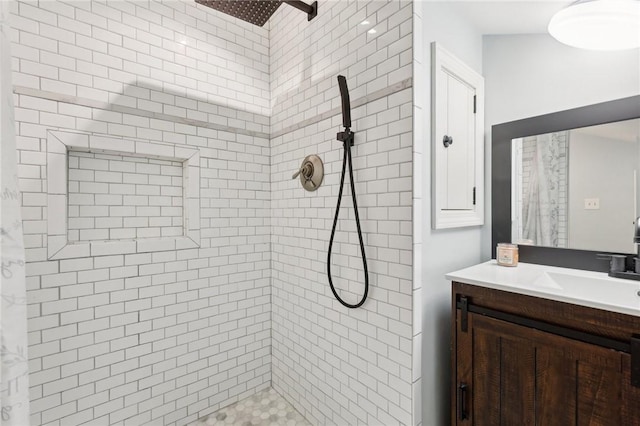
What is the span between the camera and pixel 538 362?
1.17 meters

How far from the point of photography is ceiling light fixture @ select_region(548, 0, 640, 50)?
4.26 ft

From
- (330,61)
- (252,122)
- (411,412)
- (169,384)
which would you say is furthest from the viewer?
(252,122)

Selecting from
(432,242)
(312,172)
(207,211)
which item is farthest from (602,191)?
(207,211)

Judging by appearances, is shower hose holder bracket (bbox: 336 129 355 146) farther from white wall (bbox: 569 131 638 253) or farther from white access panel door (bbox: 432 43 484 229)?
white wall (bbox: 569 131 638 253)

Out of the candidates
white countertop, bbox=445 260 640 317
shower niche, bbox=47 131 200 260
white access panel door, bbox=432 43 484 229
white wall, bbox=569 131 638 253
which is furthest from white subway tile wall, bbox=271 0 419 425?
white wall, bbox=569 131 638 253

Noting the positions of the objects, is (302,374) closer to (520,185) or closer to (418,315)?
(418,315)

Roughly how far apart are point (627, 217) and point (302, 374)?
2.04 metres

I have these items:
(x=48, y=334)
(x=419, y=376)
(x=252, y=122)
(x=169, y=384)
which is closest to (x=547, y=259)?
(x=419, y=376)

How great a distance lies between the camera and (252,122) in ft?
7.54

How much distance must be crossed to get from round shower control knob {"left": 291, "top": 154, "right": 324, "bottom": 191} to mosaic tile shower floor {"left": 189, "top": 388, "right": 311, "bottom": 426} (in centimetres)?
157

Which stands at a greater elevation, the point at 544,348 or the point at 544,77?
the point at 544,77

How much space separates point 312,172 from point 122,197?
3.88ft

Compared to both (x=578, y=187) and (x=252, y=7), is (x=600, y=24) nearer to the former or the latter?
(x=578, y=187)

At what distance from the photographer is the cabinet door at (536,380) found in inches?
39.8
